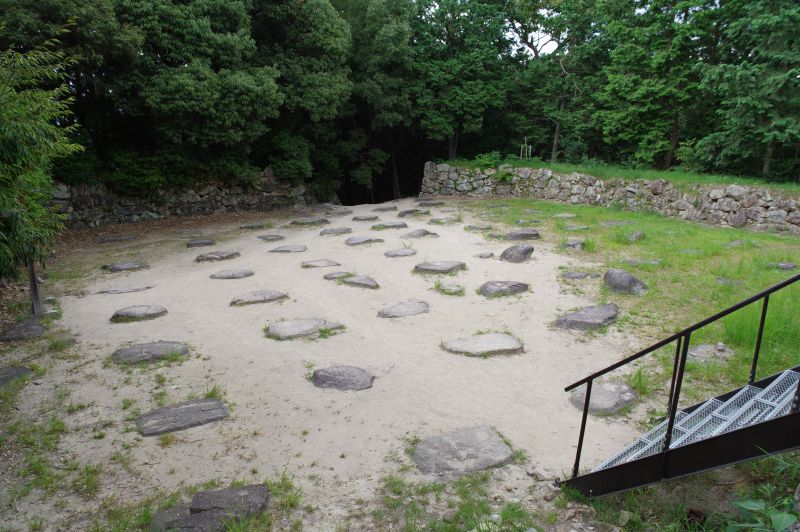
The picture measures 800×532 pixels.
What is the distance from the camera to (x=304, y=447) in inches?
132

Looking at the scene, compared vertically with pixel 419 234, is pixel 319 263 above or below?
below

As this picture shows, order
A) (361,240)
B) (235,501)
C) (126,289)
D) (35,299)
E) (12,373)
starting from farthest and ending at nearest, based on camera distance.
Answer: (361,240) < (126,289) < (35,299) < (12,373) < (235,501)

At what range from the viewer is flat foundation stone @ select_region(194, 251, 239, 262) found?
866 centimetres

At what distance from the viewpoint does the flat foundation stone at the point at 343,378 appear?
4.20 meters

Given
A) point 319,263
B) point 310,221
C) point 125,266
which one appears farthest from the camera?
point 310,221

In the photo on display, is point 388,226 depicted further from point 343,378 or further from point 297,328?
point 343,378

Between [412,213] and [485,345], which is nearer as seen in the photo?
[485,345]

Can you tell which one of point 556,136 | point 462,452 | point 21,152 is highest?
point 556,136

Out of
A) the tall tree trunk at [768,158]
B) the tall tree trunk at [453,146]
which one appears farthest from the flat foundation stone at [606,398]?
the tall tree trunk at [453,146]

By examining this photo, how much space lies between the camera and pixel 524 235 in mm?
9609

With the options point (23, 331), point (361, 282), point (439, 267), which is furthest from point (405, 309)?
point (23, 331)

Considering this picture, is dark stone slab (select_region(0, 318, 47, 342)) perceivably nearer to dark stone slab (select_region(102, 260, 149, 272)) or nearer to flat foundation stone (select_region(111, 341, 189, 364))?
flat foundation stone (select_region(111, 341, 189, 364))

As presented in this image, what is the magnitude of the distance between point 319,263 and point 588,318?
451cm

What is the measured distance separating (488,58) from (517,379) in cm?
1497
